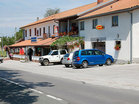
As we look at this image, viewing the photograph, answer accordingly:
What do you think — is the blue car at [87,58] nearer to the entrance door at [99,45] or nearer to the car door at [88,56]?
the car door at [88,56]

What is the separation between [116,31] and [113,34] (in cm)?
56

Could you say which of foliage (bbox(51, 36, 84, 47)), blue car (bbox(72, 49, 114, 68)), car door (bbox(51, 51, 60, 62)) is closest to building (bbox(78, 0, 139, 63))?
foliage (bbox(51, 36, 84, 47))

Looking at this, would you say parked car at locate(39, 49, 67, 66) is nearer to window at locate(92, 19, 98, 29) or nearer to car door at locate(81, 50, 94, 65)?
window at locate(92, 19, 98, 29)

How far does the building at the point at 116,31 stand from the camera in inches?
917

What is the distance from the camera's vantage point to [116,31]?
83.3ft

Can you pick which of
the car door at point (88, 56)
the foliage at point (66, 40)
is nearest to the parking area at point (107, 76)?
the car door at point (88, 56)

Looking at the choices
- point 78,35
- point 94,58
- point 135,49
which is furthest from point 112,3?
point 94,58

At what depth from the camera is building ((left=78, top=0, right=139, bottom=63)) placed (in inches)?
917

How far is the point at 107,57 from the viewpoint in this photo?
23188mm

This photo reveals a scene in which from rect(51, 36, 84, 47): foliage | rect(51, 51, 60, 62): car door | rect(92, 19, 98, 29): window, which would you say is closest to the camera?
rect(51, 51, 60, 62): car door

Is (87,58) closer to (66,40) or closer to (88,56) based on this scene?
(88,56)

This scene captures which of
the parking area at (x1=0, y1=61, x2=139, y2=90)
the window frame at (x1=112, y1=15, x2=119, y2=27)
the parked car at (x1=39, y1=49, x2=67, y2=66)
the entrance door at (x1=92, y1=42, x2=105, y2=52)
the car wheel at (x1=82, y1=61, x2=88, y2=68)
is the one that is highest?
the window frame at (x1=112, y1=15, x2=119, y2=27)

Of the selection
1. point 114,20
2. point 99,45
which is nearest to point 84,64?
point 114,20

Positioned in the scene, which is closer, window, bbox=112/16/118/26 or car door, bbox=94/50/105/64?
car door, bbox=94/50/105/64
